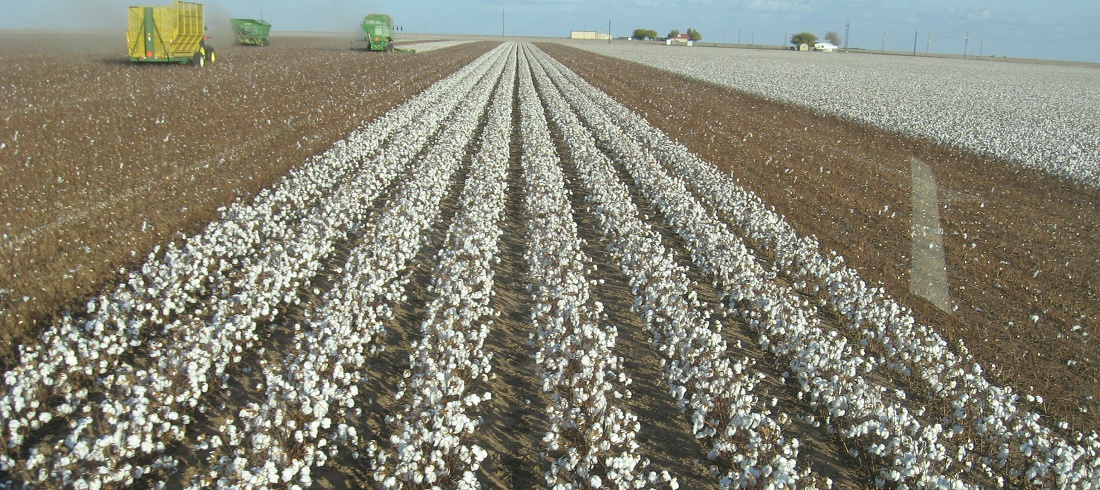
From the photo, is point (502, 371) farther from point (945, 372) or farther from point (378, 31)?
point (378, 31)

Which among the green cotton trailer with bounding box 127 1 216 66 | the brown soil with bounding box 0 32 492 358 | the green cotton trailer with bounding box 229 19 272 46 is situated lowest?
the brown soil with bounding box 0 32 492 358

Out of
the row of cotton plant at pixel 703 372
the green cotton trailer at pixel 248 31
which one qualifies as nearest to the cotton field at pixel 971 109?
the row of cotton plant at pixel 703 372

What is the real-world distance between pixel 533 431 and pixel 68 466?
342 centimetres

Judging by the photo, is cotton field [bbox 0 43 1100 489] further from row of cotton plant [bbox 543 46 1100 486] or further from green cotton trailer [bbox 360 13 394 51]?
green cotton trailer [bbox 360 13 394 51]

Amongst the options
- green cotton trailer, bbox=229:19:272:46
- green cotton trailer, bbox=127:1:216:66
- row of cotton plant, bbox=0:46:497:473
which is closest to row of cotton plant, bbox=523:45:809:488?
row of cotton plant, bbox=0:46:497:473

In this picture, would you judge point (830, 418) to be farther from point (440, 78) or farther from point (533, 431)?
point (440, 78)

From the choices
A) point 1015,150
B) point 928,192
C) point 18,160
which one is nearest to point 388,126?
point 18,160

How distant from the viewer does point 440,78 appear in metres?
35.4

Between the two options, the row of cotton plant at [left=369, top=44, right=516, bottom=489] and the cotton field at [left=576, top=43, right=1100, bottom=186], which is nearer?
the row of cotton plant at [left=369, top=44, right=516, bottom=489]

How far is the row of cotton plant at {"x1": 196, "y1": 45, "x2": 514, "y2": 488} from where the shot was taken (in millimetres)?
4863

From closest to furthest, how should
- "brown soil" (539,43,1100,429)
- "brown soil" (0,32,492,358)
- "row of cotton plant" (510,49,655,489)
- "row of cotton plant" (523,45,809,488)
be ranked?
1. "row of cotton plant" (510,49,655,489)
2. "row of cotton plant" (523,45,809,488)
3. "brown soil" (539,43,1100,429)
4. "brown soil" (0,32,492,358)

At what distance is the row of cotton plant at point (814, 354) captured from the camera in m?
5.32

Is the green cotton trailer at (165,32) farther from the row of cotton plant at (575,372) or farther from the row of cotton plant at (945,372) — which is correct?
the row of cotton plant at (945,372)

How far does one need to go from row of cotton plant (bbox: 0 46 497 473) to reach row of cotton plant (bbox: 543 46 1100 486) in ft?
24.0
